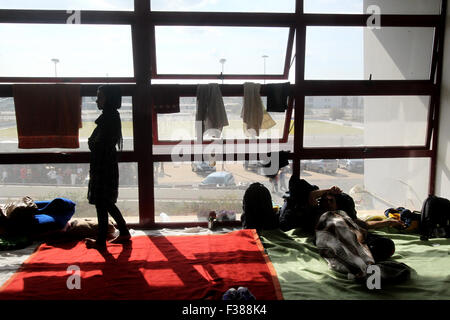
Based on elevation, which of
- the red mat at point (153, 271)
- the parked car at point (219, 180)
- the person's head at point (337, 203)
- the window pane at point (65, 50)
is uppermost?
the window pane at point (65, 50)

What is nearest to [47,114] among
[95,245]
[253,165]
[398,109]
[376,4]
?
[95,245]

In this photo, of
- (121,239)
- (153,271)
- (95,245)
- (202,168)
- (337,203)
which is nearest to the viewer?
(153,271)

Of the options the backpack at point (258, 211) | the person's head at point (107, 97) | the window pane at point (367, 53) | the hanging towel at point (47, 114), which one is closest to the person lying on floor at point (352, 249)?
the backpack at point (258, 211)

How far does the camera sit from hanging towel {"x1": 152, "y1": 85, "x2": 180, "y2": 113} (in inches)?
146

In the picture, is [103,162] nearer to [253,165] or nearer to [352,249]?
[253,165]

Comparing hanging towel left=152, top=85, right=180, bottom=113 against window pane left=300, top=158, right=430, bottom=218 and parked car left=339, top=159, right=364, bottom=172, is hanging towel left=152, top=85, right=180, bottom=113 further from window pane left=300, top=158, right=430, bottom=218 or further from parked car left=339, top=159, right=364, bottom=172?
parked car left=339, top=159, right=364, bottom=172

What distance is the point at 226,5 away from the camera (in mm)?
3689

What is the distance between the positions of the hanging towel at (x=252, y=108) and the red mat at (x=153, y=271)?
44.9 inches

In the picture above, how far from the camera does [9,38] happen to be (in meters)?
3.61

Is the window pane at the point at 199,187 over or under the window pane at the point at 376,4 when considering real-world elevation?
under

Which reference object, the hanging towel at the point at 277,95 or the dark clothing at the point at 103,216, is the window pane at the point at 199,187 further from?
the dark clothing at the point at 103,216

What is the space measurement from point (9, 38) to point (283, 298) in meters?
3.54

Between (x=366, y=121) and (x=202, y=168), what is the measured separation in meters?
1.94

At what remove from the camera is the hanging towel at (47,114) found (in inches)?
136
